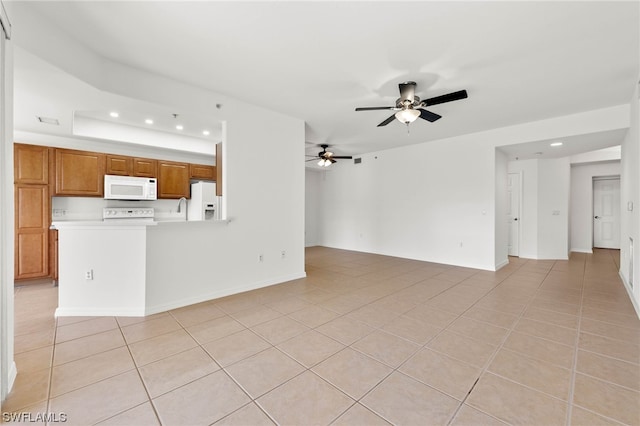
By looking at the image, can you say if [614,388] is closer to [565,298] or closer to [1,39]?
[565,298]

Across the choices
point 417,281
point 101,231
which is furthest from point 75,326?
point 417,281

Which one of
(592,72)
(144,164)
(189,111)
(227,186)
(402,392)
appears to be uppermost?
(592,72)

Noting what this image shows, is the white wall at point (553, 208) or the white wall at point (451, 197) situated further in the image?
the white wall at point (553, 208)

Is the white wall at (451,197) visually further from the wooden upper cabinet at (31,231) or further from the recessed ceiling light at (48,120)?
the wooden upper cabinet at (31,231)

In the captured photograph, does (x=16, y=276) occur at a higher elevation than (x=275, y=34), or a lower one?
lower

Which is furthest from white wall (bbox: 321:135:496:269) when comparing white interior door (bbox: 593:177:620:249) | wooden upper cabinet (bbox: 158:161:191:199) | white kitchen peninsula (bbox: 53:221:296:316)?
white interior door (bbox: 593:177:620:249)

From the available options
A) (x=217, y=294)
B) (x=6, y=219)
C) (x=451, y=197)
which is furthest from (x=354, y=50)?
(x=451, y=197)

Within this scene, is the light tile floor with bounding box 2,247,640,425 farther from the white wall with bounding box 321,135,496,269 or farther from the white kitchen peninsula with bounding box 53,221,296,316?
the white wall with bounding box 321,135,496,269

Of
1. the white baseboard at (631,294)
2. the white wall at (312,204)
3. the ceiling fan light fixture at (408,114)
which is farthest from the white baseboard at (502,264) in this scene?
the white wall at (312,204)

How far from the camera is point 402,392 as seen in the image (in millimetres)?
1785

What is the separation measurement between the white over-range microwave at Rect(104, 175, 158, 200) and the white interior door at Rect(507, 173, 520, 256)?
8522 millimetres

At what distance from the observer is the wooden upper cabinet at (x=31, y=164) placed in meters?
4.16

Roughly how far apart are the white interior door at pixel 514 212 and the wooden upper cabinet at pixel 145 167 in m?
8.55

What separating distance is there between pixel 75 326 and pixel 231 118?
10.0ft
